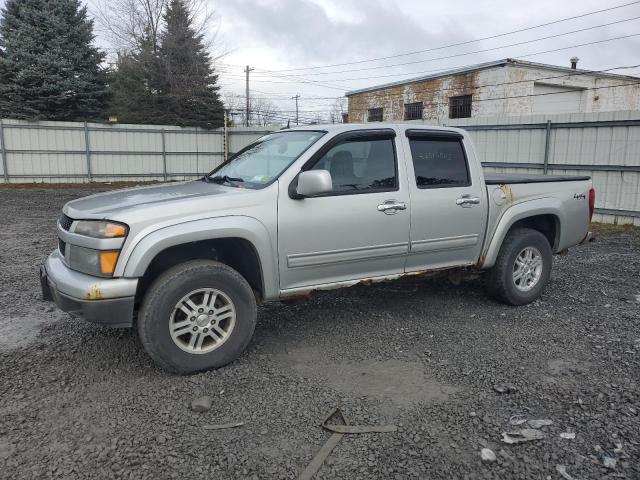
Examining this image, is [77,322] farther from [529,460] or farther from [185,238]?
[529,460]

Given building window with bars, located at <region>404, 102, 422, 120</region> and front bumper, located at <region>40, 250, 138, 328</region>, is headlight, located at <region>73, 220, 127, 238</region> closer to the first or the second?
front bumper, located at <region>40, 250, 138, 328</region>

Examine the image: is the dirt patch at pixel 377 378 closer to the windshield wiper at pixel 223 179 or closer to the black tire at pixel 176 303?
the black tire at pixel 176 303

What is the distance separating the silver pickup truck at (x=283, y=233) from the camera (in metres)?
3.60

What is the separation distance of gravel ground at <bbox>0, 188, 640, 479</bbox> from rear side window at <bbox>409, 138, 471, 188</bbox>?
135 cm

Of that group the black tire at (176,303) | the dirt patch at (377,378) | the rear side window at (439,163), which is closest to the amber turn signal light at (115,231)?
the black tire at (176,303)

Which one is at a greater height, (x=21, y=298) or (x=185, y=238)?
(x=185, y=238)

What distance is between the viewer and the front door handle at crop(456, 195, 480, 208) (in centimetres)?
490

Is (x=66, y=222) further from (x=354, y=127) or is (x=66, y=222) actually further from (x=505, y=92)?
(x=505, y=92)

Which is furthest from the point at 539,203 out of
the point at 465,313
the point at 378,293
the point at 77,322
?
the point at 77,322

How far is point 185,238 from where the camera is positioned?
3664 millimetres

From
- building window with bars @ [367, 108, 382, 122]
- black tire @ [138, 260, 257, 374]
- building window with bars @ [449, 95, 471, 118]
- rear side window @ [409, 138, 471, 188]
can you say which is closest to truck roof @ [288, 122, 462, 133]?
rear side window @ [409, 138, 471, 188]

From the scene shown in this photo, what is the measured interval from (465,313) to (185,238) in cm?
305

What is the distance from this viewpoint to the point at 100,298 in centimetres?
346

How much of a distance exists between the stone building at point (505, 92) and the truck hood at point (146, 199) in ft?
66.3
